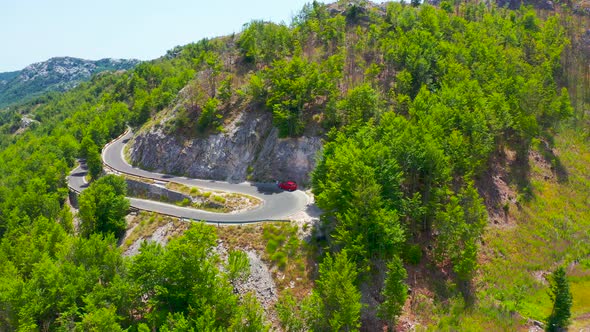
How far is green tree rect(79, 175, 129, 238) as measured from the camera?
56.7 meters

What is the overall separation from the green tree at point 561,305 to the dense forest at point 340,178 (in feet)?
2.09

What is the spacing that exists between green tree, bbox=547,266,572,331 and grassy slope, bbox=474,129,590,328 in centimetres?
210

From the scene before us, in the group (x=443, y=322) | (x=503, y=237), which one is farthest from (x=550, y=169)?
(x=443, y=322)

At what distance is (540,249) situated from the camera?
174 ft

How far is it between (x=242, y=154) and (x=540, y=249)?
50.6 meters

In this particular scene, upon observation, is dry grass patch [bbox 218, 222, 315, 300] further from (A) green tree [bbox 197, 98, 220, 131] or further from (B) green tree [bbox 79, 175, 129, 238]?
(A) green tree [bbox 197, 98, 220, 131]

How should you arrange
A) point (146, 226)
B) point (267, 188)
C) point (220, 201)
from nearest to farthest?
point (146, 226) → point (220, 201) → point (267, 188)

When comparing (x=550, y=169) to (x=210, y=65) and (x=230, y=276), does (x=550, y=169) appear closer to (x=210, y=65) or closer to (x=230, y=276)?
(x=230, y=276)

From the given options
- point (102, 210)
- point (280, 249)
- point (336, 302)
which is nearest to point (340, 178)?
point (280, 249)

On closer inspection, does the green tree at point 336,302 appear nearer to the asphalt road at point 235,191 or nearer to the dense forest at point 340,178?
the dense forest at point 340,178

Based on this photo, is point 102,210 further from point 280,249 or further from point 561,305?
point 561,305

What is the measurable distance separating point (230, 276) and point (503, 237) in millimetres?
40371

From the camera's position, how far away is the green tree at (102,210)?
56656 millimetres

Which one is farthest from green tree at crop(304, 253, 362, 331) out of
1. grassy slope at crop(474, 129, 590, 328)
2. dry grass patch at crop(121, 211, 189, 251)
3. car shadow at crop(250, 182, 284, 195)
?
dry grass patch at crop(121, 211, 189, 251)
